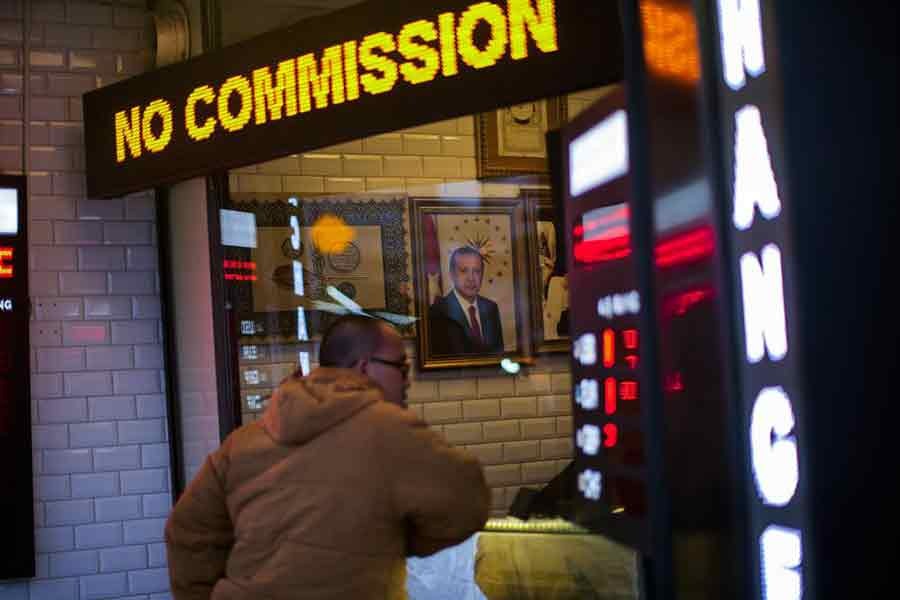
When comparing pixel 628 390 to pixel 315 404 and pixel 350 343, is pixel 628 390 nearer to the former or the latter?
pixel 350 343

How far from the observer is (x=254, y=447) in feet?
9.21

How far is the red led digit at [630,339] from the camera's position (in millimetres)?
3158

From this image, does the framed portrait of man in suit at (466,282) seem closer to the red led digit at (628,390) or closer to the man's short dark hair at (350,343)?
the red led digit at (628,390)

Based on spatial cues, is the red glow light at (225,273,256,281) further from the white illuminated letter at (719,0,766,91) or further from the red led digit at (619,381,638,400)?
the white illuminated letter at (719,0,766,91)

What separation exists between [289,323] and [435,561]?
1.33 metres

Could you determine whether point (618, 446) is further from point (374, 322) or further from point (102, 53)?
point (102, 53)

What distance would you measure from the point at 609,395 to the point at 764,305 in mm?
693

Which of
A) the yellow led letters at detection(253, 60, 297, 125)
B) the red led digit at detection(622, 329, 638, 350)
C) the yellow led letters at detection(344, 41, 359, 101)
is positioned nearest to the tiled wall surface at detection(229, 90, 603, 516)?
the yellow led letters at detection(253, 60, 297, 125)

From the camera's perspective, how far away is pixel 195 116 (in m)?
5.01

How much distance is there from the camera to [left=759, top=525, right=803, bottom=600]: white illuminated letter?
8.86ft

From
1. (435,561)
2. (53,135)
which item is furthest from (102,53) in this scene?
(435,561)

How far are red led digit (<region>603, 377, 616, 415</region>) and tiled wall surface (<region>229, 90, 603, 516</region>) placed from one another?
2382 mm

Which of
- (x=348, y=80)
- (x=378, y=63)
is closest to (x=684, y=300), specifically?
(x=378, y=63)

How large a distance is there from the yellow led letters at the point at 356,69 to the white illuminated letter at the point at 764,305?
1.41 m
